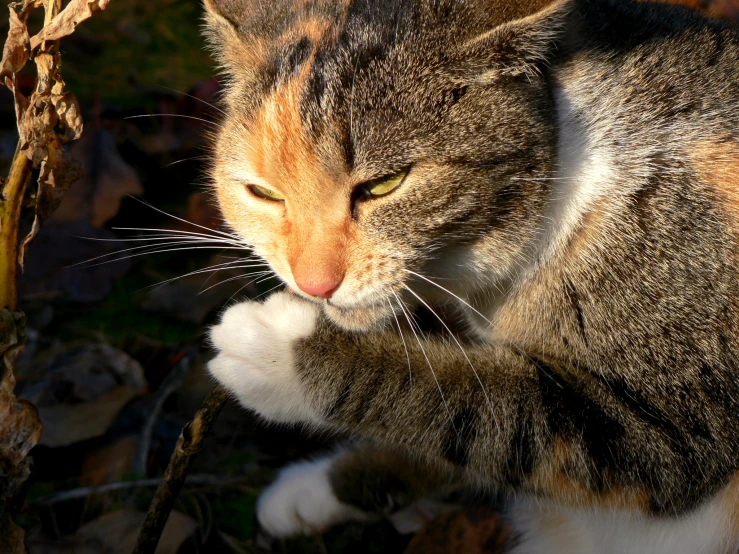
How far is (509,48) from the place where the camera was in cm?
174

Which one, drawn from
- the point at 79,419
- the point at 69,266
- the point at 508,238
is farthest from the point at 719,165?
the point at 69,266

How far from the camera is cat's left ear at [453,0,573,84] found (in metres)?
1.70

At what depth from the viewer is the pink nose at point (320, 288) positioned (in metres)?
1.80

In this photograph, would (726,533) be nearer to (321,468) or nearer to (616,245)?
(616,245)

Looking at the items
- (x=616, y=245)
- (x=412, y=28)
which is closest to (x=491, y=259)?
(x=616, y=245)

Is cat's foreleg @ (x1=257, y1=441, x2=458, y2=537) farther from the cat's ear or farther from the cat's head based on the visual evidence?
the cat's ear

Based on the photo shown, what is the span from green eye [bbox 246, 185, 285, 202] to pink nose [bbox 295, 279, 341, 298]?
222 mm

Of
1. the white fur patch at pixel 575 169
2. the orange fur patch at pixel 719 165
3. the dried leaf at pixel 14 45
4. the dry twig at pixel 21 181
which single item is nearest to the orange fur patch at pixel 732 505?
the orange fur patch at pixel 719 165

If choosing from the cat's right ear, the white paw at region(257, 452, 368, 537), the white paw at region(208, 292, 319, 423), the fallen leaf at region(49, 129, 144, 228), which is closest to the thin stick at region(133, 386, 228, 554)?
the white paw at region(208, 292, 319, 423)

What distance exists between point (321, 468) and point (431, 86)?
1325mm

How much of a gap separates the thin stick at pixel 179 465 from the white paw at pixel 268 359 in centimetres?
11

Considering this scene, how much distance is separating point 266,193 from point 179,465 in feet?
2.12

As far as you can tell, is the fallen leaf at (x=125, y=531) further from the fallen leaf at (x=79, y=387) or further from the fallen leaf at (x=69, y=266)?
the fallen leaf at (x=69, y=266)

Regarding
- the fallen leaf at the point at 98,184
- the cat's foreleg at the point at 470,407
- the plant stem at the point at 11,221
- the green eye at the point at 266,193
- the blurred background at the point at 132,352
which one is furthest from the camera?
the fallen leaf at the point at 98,184
